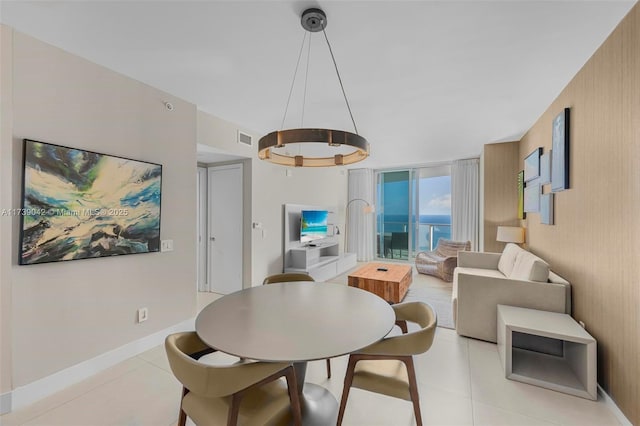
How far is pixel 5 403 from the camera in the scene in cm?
179

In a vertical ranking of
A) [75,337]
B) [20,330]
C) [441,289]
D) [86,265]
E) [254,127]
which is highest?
[254,127]

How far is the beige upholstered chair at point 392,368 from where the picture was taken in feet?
4.85

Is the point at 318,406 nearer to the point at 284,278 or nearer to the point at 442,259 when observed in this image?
the point at 284,278

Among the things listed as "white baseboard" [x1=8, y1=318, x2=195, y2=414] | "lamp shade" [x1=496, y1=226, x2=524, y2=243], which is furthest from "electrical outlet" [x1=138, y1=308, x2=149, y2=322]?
"lamp shade" [x1=496, y1=226, x2=524, y2=243]

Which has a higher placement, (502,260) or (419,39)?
(419,39)

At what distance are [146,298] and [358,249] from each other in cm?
532

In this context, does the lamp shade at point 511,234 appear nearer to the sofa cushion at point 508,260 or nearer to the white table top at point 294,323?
the sofa cushion at point 508,260

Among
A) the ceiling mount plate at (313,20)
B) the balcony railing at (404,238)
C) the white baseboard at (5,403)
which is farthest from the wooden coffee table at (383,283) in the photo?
the white baseboard at (5,403)

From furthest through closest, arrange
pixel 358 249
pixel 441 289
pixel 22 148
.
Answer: pixel 358 249 < pixel 441 289 < pixel 22 148

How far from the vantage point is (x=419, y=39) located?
1.94 meters

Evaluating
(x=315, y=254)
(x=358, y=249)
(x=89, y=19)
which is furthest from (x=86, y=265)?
(x=358, y=249)

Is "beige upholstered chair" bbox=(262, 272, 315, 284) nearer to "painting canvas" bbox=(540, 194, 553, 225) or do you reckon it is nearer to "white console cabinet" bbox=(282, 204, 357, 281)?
"white console cabinet" bbox=(282, 204, 357, 281)

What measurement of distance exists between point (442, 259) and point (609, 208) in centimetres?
379

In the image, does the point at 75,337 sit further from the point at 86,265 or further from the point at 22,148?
the point at 22,148
